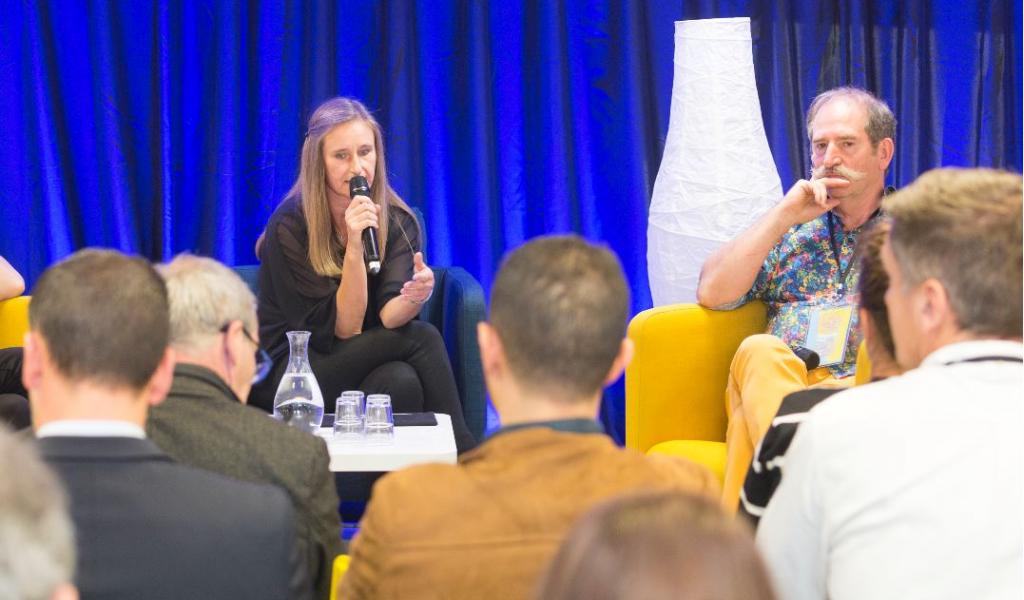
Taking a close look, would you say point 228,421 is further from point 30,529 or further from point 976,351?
point 976,351

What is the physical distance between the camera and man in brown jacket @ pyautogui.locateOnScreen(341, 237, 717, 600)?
4.24 ft

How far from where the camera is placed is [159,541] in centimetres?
138

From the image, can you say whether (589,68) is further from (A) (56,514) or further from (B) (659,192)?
(A) (56,514)

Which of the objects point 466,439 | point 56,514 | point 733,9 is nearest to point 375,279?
point 466,439

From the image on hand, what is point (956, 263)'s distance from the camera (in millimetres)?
Result: 1436

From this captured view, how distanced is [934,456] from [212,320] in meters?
1.08

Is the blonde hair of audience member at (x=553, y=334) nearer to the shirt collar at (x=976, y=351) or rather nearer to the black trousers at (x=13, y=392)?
the shirt collar at (x=976, y=351)

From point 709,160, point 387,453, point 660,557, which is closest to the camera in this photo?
point 660,557

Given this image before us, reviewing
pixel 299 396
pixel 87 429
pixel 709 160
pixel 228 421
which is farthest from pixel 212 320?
pixel 709 160

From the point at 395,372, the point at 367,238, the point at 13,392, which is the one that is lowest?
the point at 395,372

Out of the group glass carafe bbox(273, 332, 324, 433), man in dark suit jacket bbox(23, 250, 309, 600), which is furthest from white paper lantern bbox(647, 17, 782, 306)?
man in dark suit jacket bbox(23, 250, 309, 600)

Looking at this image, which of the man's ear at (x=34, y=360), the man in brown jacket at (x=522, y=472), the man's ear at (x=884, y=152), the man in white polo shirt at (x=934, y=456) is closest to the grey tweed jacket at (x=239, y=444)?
the man's ear at (x=34, y=360)

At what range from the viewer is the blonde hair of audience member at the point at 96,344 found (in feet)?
4.79

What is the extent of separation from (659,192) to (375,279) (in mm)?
1006
